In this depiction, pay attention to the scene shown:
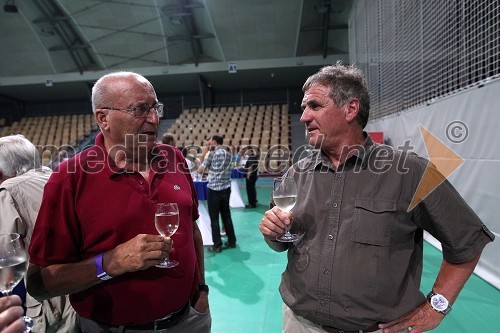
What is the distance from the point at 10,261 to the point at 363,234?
50.6 inches

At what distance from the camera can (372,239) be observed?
1268mm

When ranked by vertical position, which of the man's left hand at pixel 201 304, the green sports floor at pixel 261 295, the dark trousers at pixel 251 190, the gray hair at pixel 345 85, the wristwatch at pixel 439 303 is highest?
the gray hair at pixel 345 85

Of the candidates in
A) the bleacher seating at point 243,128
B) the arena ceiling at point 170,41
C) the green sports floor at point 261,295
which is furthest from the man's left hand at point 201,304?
the arena ceiling at point 170,41

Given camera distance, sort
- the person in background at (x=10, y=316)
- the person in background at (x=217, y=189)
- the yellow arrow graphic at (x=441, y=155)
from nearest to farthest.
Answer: the person in background at (x=10, y=316), the yellow arrow graphic at (x=441, y=155), the person in background at (x=217, y=189)

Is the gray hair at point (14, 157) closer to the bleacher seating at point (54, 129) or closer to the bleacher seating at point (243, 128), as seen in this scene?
the bleacher seating at point (243, 128)

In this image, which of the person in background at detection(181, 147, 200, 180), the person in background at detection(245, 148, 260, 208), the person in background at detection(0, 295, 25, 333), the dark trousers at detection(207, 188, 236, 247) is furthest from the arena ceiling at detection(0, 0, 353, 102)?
the person in background at detection(0, 295, 25, 333)

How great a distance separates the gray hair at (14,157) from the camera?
5.76 ft

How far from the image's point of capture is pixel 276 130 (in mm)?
13117

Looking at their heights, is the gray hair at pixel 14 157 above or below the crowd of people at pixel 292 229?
above

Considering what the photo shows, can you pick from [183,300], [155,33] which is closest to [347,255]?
[183,300]

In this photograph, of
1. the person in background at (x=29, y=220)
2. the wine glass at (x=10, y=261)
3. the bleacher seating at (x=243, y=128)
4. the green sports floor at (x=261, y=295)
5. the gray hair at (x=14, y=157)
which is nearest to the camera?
the wine glass at (x=10, y=261)

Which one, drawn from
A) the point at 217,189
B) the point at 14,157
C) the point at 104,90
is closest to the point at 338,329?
the point at 104,90

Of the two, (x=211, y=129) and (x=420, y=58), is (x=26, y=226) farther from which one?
(x=211, y=129)

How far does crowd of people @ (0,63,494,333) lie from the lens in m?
1.24
